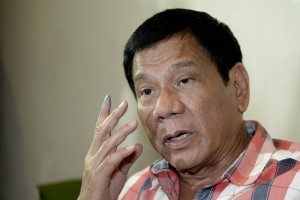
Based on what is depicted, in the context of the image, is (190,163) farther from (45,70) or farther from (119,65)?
(45,70)

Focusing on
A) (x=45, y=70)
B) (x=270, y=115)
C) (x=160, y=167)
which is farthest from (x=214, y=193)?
(x=45, y=70)

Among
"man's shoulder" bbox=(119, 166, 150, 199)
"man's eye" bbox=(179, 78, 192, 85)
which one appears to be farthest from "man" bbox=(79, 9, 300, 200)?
"man's shoulder" bbox=(119, 166, 150, 199)

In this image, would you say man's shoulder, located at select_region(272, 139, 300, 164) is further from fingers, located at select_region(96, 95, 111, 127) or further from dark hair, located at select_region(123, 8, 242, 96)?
fingers, located at select_region(96, 95, 111, 127)

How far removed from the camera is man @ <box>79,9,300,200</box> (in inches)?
47.5

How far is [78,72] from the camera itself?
2414 millimetres

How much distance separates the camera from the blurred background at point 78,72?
151 cm

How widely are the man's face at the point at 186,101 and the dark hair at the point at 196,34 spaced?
0.8 inches

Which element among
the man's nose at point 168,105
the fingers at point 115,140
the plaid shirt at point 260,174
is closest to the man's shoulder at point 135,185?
the plaid shirt at point 260,174

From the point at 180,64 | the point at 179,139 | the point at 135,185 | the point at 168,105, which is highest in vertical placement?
the point at 180,64

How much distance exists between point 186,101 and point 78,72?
132 cm

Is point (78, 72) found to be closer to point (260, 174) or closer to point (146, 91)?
point (146, 91)

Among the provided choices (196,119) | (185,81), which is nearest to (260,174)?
(196,119)

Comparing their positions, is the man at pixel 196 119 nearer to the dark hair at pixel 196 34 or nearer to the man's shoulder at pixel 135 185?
the dark hair at pixel 196 34

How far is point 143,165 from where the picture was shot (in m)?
2.10
